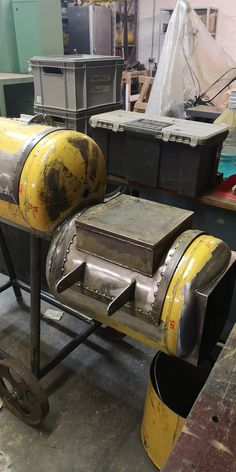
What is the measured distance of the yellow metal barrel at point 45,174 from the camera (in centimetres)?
105

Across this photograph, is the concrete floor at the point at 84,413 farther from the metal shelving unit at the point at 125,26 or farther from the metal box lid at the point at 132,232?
the metal shelving unit at the point at 125,26

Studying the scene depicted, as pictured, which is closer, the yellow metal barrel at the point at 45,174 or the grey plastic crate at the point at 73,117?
the yellow metal barrel at the point at 45,174

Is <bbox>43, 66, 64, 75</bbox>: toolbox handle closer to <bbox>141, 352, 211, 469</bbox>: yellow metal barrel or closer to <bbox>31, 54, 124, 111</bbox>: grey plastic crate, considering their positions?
<bbox>31, 54, 124, 111</bbox>: grey plastic crate

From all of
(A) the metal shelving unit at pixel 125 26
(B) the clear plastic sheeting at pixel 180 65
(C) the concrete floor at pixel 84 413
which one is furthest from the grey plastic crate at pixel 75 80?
(A) the metal shelving unit at pixel 125 26

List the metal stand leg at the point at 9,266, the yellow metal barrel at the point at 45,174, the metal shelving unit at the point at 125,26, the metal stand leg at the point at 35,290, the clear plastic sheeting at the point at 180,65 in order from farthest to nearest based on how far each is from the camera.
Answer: the metal shelving unit at the point at 125,26
the clear plastic sheeting at the point at 180,65
the metal stand leg at the point at 9,266
the metal stand leg at the point at 35,290
the yellow metal barrel at the point at 45,174

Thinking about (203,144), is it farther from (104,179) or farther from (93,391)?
(93,391)

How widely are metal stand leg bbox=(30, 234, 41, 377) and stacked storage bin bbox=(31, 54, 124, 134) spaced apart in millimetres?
963

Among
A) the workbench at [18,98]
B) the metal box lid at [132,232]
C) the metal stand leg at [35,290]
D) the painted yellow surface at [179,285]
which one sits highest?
the workbench at [18,98]

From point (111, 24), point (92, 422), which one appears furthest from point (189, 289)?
point (111, 24)

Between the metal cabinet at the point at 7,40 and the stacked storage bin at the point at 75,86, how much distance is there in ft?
2.65

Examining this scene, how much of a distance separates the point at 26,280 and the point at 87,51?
124 inches

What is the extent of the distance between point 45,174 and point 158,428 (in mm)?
905

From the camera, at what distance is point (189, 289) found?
2.80 feet

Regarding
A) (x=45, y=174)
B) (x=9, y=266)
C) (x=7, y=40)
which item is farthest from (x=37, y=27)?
(x=45, y=174)
